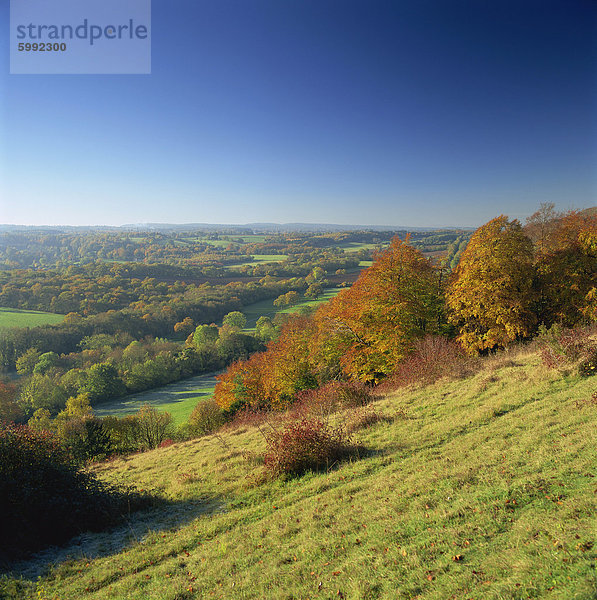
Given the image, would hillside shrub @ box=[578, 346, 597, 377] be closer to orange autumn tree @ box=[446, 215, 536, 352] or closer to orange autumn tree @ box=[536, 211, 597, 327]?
orange autumn tree @ box=[446, 215, 536, 352]

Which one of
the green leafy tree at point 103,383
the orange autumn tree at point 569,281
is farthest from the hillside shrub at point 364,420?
the green leafy tree at point 103,383

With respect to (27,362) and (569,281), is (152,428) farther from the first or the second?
(27,362)

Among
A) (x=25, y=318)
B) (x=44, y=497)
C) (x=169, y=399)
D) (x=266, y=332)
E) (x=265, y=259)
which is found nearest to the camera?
(x=44, y=497)

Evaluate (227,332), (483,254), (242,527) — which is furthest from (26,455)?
(227,332)

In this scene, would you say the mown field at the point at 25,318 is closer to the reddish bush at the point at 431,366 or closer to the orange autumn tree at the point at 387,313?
the orange autumn tree at the point at 387,313

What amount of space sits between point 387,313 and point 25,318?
9727 cm

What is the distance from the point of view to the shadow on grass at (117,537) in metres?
7.27

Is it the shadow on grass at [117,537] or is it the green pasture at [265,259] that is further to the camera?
the green pasture at [265,259]

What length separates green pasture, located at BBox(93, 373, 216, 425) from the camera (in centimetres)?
5053

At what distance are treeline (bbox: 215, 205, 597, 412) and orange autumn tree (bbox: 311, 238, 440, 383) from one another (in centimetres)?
7

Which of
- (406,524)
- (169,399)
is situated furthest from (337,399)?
(169,399)

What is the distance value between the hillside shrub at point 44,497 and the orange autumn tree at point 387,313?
16.9 meters

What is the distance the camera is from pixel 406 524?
6.12m

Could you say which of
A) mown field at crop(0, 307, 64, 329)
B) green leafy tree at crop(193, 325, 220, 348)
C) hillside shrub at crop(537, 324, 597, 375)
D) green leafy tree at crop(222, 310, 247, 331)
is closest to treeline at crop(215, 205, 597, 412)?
hillside shrub at crop(537, 324, 597, 375)
